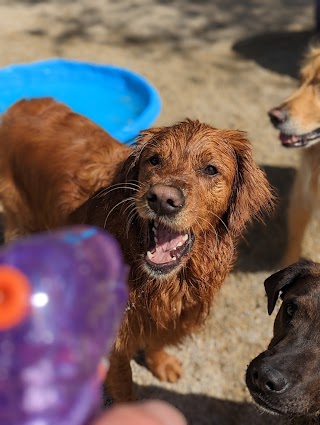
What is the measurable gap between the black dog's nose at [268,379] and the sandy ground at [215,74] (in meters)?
1.26

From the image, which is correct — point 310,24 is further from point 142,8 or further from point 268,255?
point 268,255

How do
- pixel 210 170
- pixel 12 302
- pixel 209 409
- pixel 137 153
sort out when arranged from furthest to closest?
pixel 209 409 < pixel 137 153 < pixel 210 170 < pixel 12 302


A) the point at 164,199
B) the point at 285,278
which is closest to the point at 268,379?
the point at 285,278

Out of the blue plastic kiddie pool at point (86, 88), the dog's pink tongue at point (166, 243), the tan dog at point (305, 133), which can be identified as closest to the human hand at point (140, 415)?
the dog's pink tongue at point (166, 243)

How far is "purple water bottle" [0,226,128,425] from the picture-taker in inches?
36.5

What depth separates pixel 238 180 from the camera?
292 centimetres

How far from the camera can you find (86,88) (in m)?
6.54

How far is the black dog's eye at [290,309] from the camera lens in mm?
2756

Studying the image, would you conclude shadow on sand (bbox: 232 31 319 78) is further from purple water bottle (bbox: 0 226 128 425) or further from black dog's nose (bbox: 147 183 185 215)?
purple water bottle (bbox: 0 226 128 425)

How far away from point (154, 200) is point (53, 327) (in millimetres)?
1583

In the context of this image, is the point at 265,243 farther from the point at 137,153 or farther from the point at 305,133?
the point at 137,153

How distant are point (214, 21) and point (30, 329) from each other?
9.45 m

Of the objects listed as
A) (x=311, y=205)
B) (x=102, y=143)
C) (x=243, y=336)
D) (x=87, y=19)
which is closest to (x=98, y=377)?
(x=102, y=143)

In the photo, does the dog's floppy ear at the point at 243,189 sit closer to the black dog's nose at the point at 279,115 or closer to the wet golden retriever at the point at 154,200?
the wet golden retriever at the point at 154,200
